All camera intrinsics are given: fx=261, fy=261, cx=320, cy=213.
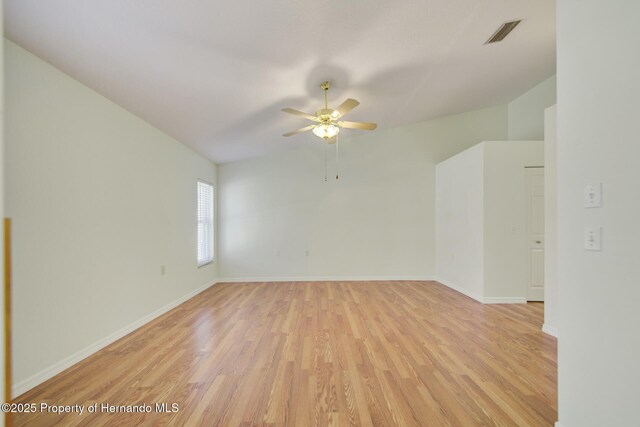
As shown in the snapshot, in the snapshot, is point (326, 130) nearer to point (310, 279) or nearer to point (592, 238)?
point (592, 238)

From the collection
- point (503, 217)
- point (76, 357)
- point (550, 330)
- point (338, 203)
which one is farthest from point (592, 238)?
point (338, 203)

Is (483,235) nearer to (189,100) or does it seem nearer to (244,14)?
(244,14)

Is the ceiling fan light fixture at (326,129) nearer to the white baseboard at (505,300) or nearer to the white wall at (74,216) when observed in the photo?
the white wall at (74,216)

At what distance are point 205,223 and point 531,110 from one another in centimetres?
649

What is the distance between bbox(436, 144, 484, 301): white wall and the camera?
3.97m

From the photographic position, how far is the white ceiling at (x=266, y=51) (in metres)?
1.78

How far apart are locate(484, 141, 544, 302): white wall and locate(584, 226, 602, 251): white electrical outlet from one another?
279 centimetres

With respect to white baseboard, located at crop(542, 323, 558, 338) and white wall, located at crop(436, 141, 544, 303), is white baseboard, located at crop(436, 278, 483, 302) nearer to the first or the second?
white wall, located at crop(436, 141, 544, 303)

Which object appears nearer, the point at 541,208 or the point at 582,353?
the point at 582,353

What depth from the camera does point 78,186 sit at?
2.30 meters

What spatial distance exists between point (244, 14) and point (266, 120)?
6.13 feet

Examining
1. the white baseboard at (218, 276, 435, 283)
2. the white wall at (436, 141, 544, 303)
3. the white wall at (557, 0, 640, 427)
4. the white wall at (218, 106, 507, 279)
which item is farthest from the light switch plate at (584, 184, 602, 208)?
the white baseboard at (218, 276, 435, 283)

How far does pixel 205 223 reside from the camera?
506cm

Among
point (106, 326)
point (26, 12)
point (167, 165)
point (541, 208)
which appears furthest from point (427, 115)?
point (106, 326)
